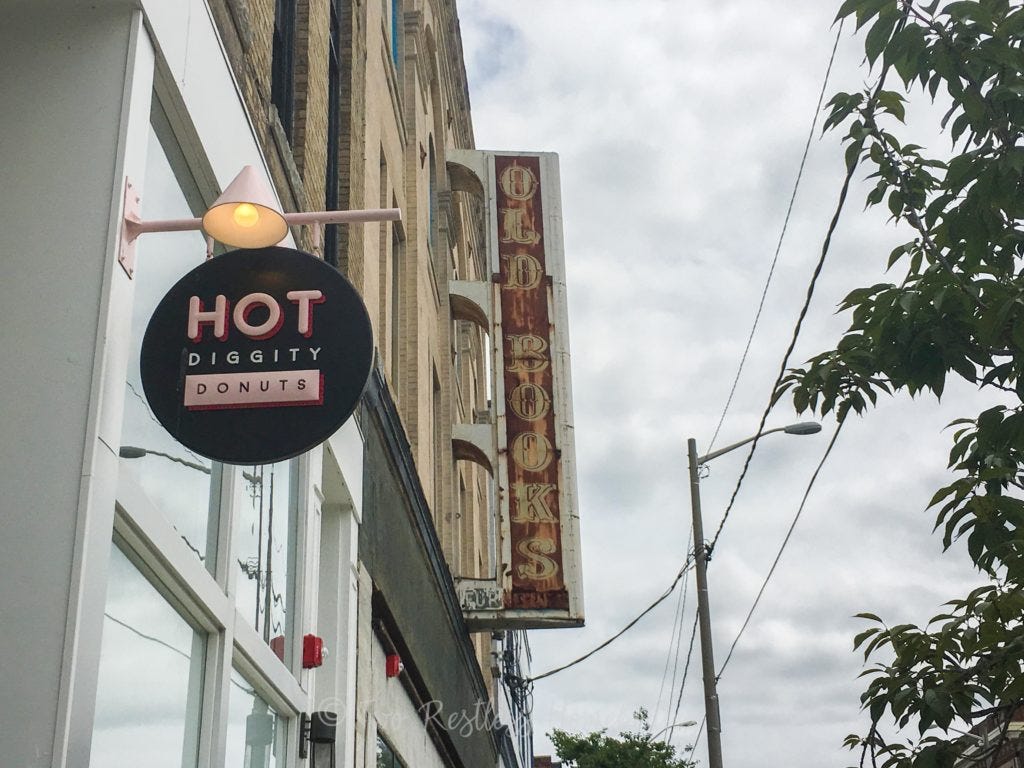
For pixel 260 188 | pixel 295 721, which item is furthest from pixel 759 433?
pixel 260 188

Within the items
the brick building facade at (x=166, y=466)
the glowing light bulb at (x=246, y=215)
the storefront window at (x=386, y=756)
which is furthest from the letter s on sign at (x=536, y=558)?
the glowing light bulb at (x=246, y=215)

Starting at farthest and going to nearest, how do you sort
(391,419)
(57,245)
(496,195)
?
(496,195) < (391,419) < (57,245)

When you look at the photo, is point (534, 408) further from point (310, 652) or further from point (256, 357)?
point (256, 357)

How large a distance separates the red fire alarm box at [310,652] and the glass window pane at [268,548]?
0.45ft

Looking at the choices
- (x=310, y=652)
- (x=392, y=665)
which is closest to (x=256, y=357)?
(x=310, y=652)

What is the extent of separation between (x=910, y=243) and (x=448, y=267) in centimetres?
1431

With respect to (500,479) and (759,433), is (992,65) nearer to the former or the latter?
(500,479)

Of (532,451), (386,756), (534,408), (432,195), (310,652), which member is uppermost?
(432,195)

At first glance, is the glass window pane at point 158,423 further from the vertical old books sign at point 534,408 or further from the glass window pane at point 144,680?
the vertical old books sign at point 534,408

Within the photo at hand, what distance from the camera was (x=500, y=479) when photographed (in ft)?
53.2

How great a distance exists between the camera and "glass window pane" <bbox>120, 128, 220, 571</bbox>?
5621 millimetres

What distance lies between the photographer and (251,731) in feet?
24.4

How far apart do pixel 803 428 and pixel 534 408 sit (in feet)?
20.9

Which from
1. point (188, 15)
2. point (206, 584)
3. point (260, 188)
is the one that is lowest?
point (206, 584)
